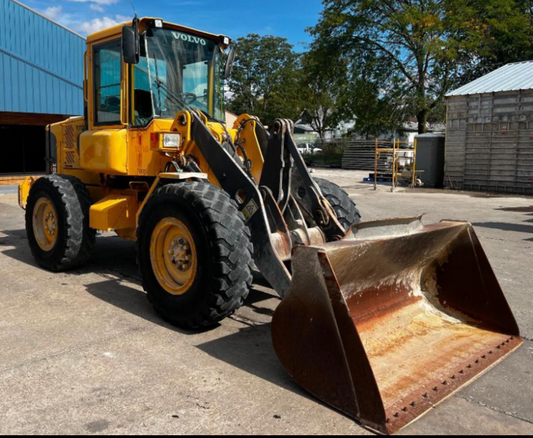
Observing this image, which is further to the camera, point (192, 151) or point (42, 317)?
point (192, 151)

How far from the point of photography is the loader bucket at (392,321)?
10.9 ft

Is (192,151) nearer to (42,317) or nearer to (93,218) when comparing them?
(93,218)

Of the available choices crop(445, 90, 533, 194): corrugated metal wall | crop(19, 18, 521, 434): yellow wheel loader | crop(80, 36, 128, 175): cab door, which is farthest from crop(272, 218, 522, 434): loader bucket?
crop(445, 90, 533, 194): corrugated metal wall

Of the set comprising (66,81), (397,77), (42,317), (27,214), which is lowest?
(42,317)

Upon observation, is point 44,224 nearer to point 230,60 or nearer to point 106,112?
point 106,112

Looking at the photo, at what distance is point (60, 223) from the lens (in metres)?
6.45

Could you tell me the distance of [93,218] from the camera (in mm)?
6242

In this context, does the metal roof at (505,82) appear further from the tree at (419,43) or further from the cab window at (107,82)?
the cab window at (107,82)

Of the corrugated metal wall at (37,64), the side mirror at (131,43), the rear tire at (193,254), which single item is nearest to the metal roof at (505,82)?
the corrugated metal wall at (37,64)

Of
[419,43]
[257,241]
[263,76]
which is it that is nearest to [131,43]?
[257,241]

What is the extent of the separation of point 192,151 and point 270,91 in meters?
55.3

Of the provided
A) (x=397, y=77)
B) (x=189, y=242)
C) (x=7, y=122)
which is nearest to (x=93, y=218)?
(x=189, y=242)

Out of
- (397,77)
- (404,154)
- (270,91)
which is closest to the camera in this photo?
(404,154)

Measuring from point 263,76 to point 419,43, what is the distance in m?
32.1
